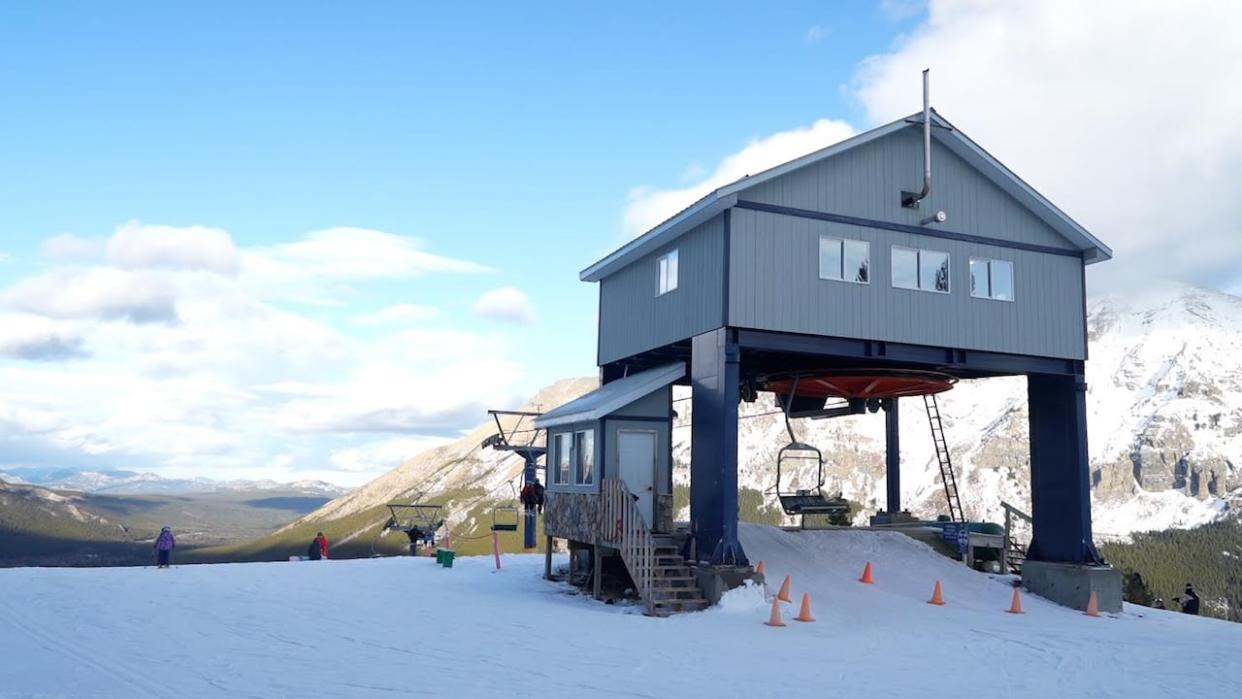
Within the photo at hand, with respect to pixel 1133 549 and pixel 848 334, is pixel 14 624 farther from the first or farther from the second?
pixel 1133 549

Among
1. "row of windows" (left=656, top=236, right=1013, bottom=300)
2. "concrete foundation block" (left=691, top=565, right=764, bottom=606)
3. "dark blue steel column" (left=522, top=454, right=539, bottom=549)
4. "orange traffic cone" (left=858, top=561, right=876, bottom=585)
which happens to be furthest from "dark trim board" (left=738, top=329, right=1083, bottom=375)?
"dark blue steel column" (left=522, top=454, right=539, bottom=549)

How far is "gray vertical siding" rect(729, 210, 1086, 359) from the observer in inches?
976

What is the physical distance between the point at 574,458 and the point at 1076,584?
13226mm

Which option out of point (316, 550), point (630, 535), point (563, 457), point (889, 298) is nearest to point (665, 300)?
point (563, 457)

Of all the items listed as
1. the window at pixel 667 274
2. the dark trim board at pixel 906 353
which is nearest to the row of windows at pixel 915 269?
the dark trim board at pixel 906 353

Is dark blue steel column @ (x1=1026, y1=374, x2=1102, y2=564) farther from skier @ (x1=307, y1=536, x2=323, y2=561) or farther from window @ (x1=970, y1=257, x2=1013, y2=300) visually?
skier @ (x1=307, y1=536, x2=323, y2=561)

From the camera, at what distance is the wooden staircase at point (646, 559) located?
74.2ft

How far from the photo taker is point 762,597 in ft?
74.7

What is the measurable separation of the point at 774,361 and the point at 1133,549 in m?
163

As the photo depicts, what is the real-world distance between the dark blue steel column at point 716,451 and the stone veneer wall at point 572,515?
2.47 m

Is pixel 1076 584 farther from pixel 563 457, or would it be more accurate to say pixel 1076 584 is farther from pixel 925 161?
pixel 563 457

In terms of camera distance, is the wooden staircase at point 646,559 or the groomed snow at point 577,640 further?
the wooden staircase at point 646,559

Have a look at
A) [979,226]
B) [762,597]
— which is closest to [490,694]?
[762,597]

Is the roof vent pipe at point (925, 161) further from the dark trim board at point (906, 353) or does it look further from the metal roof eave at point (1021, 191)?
the dark trim board at point (906, 353)
